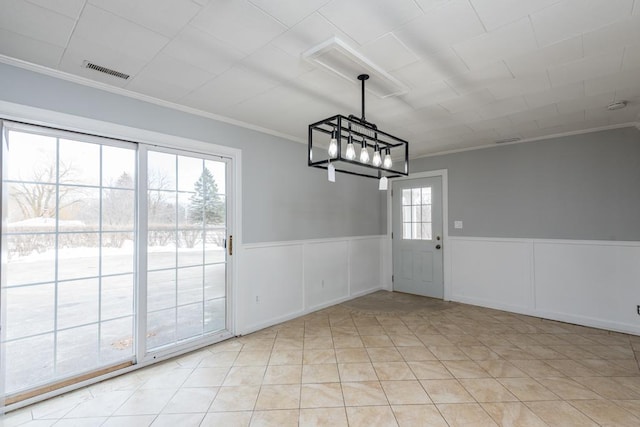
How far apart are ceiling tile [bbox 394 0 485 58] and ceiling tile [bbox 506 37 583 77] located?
1.87 ft

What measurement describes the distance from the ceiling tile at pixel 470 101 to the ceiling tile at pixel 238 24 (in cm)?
193

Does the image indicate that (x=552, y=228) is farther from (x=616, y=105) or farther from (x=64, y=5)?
(x=64, y=5)

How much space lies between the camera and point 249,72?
2.39m

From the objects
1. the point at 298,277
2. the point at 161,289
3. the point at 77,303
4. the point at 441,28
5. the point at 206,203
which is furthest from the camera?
the point at 298,277

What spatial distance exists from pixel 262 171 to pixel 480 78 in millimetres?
2525

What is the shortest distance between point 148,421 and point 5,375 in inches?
45.5

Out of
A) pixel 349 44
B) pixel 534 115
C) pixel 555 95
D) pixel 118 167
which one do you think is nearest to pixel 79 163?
pixel 118 167

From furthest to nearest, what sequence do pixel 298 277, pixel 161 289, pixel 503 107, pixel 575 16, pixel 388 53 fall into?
pixel 298 277 → pixel 503 107 → pixel 161 289 → pixel 388 53 → pixel 575 16

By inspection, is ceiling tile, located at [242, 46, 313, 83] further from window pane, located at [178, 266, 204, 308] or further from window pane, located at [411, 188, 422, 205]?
window pane, located at [411, 188, 422, 205]

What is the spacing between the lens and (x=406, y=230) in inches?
219

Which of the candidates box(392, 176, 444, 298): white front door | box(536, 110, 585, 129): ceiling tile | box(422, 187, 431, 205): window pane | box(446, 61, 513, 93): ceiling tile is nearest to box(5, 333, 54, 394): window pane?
box(446, 61, 513, 93): ceiling tile

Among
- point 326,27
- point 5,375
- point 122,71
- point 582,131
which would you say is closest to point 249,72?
point 326,27

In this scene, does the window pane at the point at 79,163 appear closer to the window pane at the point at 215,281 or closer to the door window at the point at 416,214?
the window pane at the point at 215,281

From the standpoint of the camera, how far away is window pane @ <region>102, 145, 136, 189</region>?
269 cm
